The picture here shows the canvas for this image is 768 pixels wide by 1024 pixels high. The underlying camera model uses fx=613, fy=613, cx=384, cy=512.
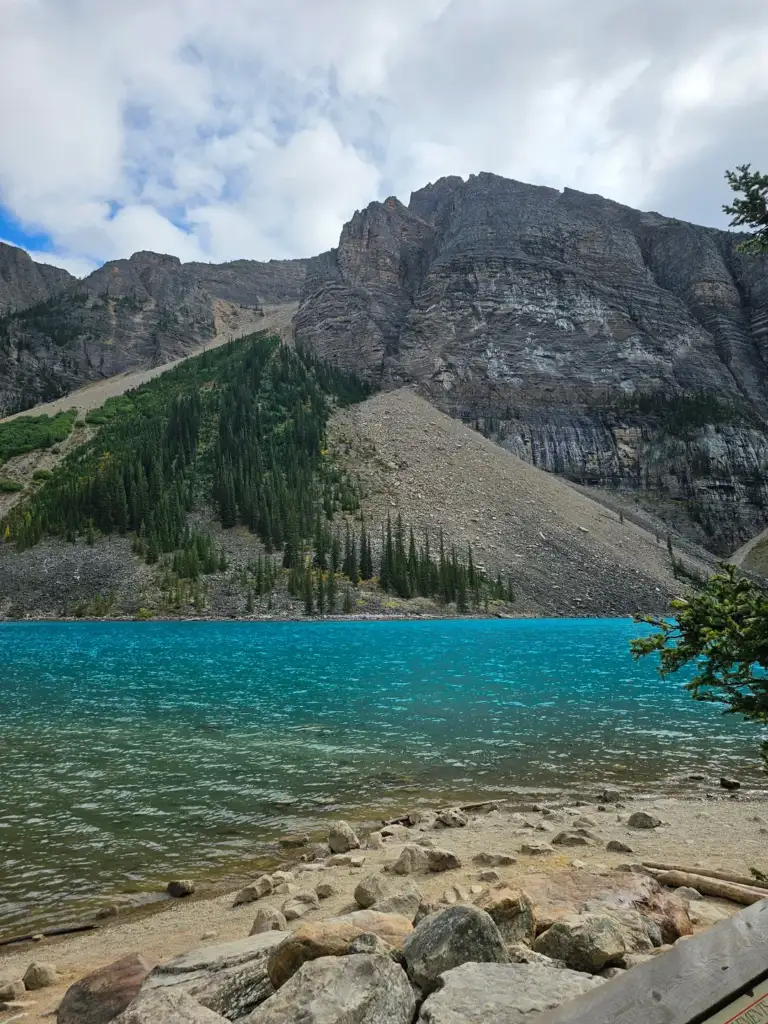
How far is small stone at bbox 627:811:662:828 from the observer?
11.4 metres

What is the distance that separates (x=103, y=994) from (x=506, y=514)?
111 metres

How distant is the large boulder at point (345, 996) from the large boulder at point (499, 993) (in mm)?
228

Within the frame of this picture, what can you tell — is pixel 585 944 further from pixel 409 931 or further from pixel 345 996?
pixel 345 996

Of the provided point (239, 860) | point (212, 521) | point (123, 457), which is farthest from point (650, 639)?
point (123, 457)

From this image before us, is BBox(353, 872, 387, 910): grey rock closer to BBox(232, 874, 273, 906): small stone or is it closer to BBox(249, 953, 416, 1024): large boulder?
BBox(232, 874, 273, 906): small stone

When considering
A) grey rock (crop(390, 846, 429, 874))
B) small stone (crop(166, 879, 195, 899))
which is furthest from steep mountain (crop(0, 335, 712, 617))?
small stone (crop(166, 879, 195, 899))

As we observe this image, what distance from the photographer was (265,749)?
1797 cm

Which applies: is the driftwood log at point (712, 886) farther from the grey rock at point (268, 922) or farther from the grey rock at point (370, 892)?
the grey rock at point (268, 922)

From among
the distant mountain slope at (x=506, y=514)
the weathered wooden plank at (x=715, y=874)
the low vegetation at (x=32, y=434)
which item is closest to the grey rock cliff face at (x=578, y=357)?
the distant mountain slope at (x=506, y=514)

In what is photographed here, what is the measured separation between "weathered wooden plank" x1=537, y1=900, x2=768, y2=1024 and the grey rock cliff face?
161 metres

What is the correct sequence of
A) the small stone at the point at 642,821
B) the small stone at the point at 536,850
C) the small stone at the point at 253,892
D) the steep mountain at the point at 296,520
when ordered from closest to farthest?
the small stone at the point at 253,892
the small stone at the point at 536,850
the small stone at the point at 642,821
the steep mountain at the point at 296,520

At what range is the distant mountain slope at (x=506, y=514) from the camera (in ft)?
321

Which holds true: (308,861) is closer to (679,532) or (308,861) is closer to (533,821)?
(533,821)

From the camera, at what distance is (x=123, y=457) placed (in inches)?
4879
